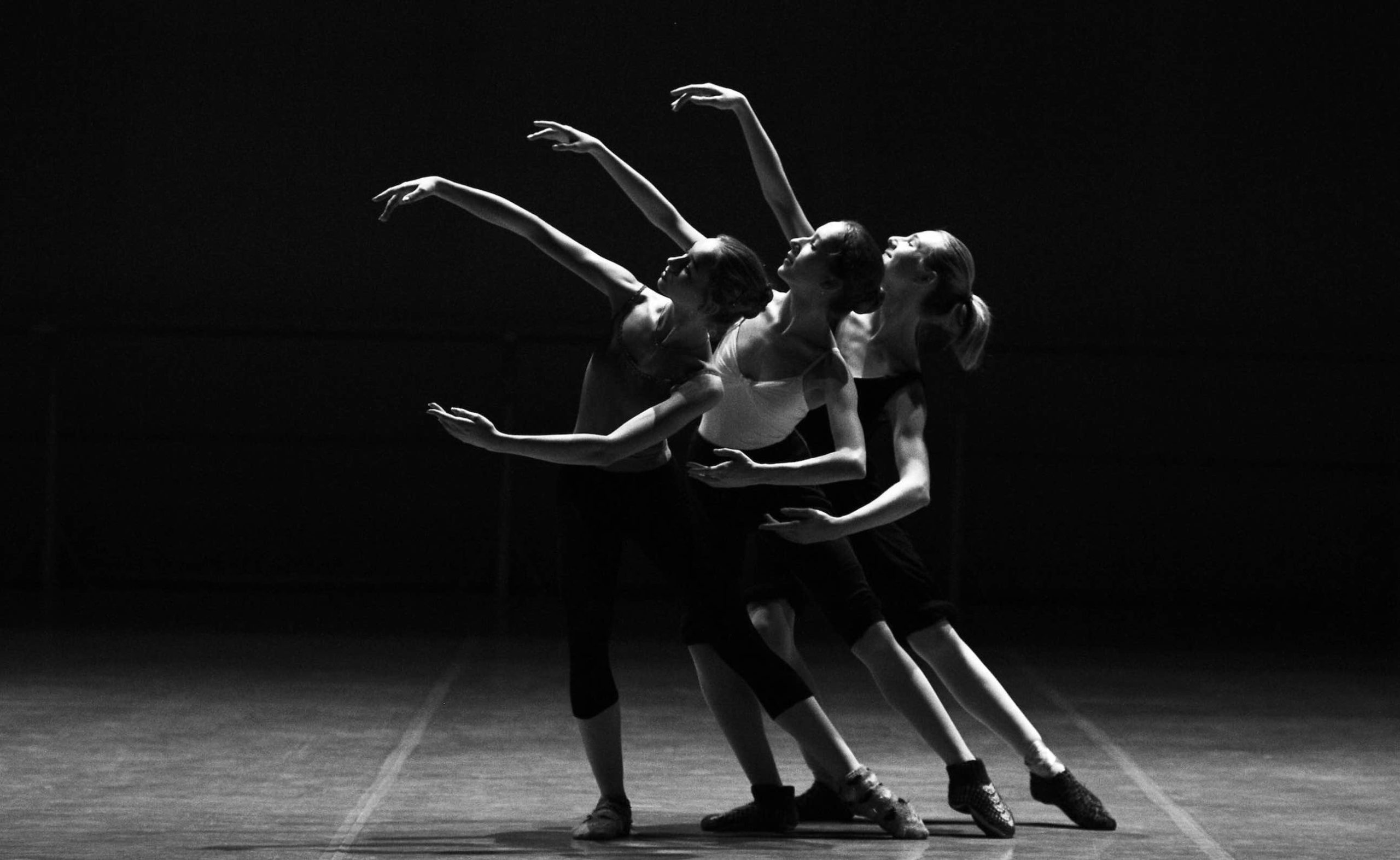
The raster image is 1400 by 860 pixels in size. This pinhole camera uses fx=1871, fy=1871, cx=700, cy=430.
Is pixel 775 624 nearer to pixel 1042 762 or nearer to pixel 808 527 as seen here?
pixel 808 527

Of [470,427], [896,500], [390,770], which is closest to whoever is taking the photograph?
[470,427]

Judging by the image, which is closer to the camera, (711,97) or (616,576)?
(616,576)

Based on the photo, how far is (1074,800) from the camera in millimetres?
4176

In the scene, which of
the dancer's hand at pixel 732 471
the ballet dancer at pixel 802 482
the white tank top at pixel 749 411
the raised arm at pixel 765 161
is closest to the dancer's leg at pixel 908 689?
the ballet dancer at pixel 802 482

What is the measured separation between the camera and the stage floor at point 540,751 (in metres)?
3.96

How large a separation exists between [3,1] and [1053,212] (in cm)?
521

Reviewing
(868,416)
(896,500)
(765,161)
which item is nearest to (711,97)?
(765,161)

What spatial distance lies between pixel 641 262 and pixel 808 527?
5.50 m

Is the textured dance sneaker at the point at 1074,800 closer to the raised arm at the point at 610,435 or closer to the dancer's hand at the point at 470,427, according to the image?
the raised arm at the point at 610,435

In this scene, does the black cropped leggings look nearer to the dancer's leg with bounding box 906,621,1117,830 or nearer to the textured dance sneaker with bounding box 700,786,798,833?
the textured dance sneaker with bounding box 700,786,798,833

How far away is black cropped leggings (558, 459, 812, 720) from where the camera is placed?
399cm

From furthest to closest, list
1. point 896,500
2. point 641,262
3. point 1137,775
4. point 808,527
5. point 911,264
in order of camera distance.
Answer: point 641,262
point 1137,775
point 911,264
point 896,500
point 808,527

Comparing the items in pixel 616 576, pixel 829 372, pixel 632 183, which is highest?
pixel 632 183

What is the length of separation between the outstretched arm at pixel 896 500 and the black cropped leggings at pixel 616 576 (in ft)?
0.60
